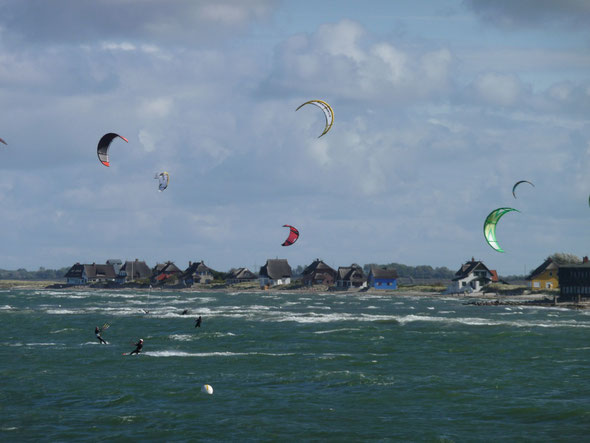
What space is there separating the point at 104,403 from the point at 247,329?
3143cm

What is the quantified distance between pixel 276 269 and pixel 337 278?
17876 mm

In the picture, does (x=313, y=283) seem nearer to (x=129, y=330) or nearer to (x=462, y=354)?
(x=129, y=330)

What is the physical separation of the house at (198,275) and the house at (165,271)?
5.32 m

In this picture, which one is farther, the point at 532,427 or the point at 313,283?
the point at 313,283

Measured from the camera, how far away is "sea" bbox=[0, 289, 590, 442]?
84.1 feet

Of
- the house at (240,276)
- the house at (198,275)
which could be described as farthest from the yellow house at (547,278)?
the house at (198,275)

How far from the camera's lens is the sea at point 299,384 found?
1009 inches

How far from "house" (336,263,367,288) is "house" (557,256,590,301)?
61.7 metres

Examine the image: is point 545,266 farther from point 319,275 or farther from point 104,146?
point 104,146

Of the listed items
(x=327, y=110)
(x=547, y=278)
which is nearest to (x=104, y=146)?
(x=327, y=110)

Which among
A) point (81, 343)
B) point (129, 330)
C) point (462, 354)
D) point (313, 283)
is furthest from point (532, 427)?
point (313, 283)

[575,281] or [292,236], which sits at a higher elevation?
[292,236]

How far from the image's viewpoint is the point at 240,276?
593 ft

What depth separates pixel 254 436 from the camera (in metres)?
24.7
